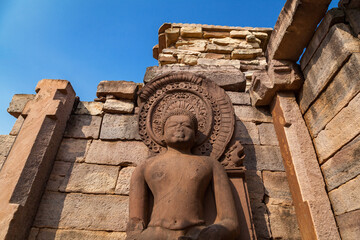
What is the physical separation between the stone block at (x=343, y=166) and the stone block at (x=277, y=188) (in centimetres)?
50

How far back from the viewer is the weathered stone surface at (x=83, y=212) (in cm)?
282

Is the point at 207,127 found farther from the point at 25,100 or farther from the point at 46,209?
the point at 25,100

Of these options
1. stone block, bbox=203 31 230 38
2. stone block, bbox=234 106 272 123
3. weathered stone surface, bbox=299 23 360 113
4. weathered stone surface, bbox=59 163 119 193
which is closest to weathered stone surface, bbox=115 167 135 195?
weathered stone surface, bbox=59 163 119 193

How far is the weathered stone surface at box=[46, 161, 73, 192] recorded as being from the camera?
3.11m

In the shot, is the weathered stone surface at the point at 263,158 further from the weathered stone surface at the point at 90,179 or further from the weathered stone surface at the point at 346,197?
the weathered stone surface at the point at 90,179

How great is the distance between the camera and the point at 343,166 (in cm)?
250

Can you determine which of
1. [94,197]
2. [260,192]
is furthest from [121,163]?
[260,192]

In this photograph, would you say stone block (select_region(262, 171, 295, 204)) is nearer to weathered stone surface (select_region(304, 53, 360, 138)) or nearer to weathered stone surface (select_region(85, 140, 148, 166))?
weathered stone surface (select_region(304, 53, 360, 138))

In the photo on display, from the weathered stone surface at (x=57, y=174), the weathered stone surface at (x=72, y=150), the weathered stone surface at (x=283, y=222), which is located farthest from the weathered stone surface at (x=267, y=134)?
the weathered stone surface at (x=57, y=174)

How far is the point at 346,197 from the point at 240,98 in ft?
6.69

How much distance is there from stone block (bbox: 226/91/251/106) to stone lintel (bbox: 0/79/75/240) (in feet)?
8.79

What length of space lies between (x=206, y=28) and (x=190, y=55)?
3.48 feet

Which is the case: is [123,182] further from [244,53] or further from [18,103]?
[244,53]

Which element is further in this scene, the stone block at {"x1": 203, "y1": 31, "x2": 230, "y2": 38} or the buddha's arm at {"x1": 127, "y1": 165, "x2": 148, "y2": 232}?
the stone block at {"x1": 203, "y1": 31, "x2": 230, "y2": 38}
